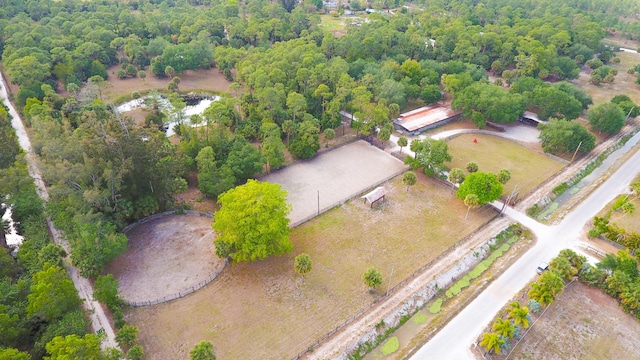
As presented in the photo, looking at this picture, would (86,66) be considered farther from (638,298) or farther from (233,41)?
(638,298)

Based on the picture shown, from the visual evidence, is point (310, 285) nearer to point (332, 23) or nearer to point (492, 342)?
point (492, 342)

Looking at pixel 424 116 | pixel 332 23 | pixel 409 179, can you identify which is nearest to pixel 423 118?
pixel 424 116

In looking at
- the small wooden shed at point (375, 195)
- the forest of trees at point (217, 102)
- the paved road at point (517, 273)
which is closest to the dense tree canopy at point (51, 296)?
the forest of trees at point (217, 102)

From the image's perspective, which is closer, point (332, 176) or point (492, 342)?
point (492, 342)

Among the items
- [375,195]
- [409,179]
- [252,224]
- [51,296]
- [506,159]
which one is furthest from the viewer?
[506,159]

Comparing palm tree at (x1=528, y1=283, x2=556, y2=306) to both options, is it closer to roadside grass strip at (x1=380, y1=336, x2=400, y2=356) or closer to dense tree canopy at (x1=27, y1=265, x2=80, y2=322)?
roadside grass strip at (x1=380, y1=336, x2=400, y2=356)
